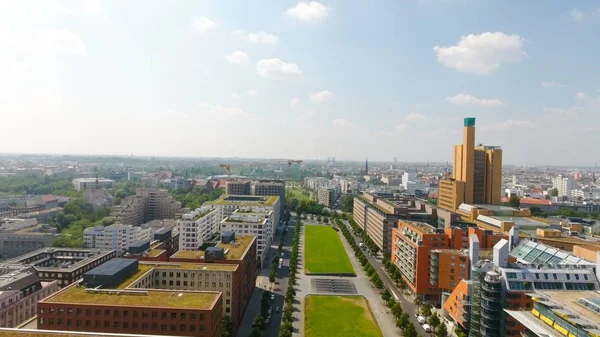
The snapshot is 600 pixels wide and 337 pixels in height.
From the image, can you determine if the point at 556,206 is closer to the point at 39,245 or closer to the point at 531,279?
the point at 531,279

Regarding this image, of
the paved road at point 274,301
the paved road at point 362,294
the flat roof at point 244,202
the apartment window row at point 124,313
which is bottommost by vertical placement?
the paved road at point 274,301

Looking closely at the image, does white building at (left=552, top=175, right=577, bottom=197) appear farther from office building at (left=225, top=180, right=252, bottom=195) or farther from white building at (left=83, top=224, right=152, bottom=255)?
white building at (left=83, top=224, right=152, bottom=255)

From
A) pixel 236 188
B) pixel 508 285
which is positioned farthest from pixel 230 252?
pixel 236 188

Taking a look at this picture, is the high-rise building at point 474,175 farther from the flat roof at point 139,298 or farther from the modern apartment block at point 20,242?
the modern apartment block at point 20,242

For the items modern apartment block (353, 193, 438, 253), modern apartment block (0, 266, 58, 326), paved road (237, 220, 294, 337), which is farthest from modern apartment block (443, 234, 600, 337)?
modern apartment block (0, 266, 58, 326)

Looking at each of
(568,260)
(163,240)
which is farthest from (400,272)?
(163,240)

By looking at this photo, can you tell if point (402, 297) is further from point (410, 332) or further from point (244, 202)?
point (244, 202)

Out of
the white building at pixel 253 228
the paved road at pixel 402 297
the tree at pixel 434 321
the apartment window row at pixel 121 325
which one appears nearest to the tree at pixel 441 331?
the tree at pixel 434 321
